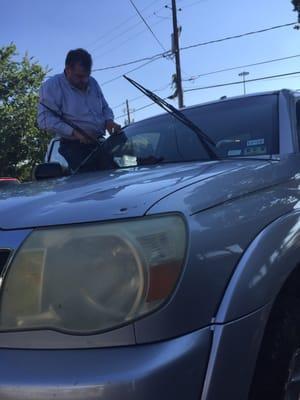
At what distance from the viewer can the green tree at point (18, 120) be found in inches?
1213

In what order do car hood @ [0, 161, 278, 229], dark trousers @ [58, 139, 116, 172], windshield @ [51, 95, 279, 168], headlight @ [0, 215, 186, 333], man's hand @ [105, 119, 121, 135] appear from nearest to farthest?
headlight @ [0, 215, 186, 333] → car hood @ [0, 161, 278, 229] → windshield @ [51, 95, 279, 168] → dark trousers @ [58, 139, 116, 172] → man's hand @ [105, 119, 121, 135]

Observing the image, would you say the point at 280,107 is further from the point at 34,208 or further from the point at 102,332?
the point at 102,332

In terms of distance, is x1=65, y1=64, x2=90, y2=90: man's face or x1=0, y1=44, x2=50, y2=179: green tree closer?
x1=65, y1=64, x2=90, y2=90: man's face

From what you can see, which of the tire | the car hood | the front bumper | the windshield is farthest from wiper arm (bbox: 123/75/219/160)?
the front bumper

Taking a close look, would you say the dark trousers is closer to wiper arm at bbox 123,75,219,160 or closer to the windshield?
the windshield

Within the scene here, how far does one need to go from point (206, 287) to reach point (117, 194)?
503 mm

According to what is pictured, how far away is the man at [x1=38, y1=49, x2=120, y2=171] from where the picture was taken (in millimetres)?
4095

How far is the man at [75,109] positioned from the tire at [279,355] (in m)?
2.26

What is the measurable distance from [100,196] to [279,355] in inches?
34.7

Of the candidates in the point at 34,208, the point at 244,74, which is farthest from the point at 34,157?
the point at 34,208

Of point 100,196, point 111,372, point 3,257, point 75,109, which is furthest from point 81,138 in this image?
point 111,372

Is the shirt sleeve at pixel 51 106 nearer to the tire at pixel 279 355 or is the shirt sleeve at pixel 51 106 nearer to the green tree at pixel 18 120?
the tire at pixel 279 355

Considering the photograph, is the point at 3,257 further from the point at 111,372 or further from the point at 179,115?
the point at 179,115

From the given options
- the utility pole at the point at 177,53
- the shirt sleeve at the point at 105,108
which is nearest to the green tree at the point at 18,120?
the utility pole at the point at 177,53
